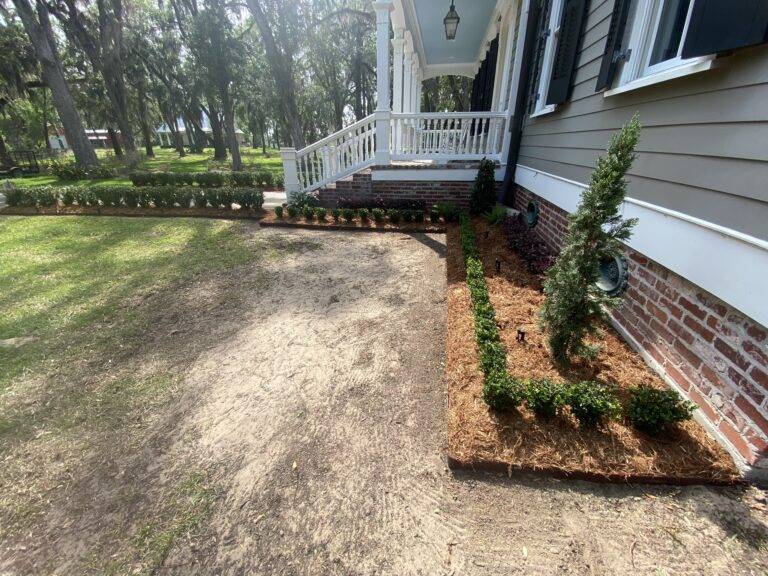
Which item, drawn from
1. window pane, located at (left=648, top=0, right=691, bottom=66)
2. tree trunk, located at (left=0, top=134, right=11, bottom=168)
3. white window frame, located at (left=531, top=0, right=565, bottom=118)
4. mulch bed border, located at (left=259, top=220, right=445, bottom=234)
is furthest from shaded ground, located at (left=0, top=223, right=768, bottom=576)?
tree trunk, located at (left=0, top=134, right=11, bottom=168)

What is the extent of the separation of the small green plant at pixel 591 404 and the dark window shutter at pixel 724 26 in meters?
2.03

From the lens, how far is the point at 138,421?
2.44 m

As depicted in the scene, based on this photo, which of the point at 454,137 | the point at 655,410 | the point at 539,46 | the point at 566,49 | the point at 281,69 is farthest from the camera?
the point at 281,69

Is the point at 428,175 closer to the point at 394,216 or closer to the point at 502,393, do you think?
the point at 394,216

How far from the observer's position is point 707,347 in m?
2.06

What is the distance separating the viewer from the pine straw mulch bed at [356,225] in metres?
6.61

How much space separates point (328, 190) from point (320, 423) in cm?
642

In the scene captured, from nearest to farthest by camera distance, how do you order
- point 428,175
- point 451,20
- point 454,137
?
point 451,20 → point 454,137 → point 428,175

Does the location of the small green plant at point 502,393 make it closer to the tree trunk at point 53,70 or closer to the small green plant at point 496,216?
the small green plant at point 496,216

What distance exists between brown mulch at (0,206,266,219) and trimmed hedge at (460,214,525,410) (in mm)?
6069

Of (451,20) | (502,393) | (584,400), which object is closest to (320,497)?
(502,393)

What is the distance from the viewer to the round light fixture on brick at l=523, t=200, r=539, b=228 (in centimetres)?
539

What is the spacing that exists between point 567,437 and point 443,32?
10538mm

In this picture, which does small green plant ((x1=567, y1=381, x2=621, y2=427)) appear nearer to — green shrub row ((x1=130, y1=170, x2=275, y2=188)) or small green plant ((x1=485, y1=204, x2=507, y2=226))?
small green plant ((x1=485, y1=204, x2=507, y2=226))
